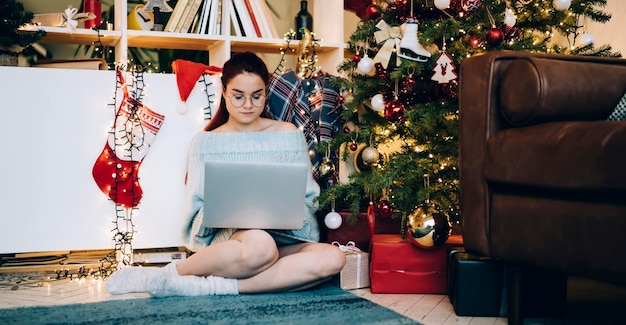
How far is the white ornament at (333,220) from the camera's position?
7.64 feet

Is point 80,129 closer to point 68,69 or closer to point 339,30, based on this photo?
point 68,69

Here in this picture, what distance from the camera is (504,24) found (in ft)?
7.48

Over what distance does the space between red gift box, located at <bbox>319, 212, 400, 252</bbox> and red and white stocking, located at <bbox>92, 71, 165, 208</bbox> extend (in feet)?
2.40

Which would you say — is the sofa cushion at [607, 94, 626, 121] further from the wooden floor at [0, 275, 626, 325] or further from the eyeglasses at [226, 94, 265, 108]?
the eyeglasses at [226, 94, 265, 108]

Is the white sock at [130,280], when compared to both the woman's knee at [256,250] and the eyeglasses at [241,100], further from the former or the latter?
the eyeglasses at [241,100]

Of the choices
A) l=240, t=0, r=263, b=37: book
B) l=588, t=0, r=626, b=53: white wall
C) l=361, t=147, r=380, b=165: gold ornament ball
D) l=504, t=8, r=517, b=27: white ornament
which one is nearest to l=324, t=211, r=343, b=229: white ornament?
l=361, t=147, r=380, b=165: gold ornament ball

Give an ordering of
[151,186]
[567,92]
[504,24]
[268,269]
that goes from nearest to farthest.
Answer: [567,92], [268,269], [504,24], [151,186]

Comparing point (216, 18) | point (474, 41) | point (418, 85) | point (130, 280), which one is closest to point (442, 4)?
point (474, 41)

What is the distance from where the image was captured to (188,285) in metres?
1.97

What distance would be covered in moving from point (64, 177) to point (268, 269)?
0.88 metres

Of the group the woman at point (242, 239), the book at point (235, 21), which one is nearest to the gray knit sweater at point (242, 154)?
the woman at point (242, 239)

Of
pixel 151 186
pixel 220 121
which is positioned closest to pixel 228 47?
pixel 220 121

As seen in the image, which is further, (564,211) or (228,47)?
(228,47)

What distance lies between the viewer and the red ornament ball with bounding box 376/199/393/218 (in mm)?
2318
